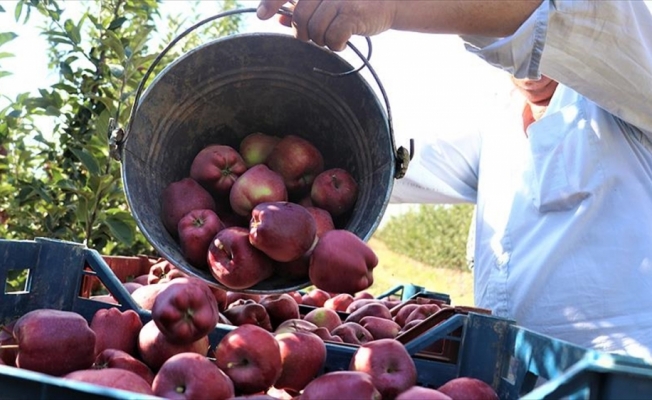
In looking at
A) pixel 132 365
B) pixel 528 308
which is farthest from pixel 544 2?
pixel 132 365

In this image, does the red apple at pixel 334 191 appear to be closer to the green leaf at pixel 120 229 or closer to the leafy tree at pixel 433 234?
the green leaf at pixel 120 229

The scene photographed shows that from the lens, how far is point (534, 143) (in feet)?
8.21

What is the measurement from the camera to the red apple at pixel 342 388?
48.3 inches

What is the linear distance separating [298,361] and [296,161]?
65 cm

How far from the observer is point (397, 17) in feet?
5.80

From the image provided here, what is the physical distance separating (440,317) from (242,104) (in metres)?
0.78

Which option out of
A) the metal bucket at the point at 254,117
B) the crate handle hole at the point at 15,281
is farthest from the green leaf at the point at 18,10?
the metal bucket at the point at 254,117

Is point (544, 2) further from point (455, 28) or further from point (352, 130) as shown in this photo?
point (352, 130)

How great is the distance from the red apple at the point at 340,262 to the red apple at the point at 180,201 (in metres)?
0.35

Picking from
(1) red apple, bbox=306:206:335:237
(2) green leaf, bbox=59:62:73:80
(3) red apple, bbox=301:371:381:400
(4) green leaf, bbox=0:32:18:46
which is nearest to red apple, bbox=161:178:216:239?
(1) red apple, bbox=306:206:335:237

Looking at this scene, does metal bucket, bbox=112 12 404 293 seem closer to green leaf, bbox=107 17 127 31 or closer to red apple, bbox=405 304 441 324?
red apple, bbox=405 304 441 324

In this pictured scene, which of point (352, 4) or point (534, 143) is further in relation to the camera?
point (534, 143)

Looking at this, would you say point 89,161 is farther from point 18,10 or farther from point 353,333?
point 353,333

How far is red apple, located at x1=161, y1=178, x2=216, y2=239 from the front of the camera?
184cm
